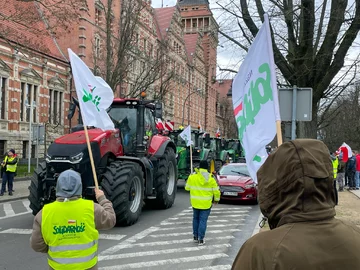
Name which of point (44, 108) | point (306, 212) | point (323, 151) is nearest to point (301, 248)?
point (306, 212)

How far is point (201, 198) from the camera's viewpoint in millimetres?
7617

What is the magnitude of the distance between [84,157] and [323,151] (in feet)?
23.3

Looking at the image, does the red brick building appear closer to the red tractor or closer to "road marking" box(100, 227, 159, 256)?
the red tractor

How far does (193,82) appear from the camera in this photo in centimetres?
7575

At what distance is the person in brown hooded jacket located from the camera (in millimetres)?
1565

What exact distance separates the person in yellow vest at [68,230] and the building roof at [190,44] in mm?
71356

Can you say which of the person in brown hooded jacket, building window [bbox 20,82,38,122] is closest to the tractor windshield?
the person in brown hooded jacket

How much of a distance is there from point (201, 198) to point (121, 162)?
2.42 metres

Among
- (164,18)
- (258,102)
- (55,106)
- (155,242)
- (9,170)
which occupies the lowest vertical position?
(155,242)

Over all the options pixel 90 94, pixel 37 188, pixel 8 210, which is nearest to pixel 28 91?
pixel 8 210

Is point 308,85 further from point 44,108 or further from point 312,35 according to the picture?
point 44,108

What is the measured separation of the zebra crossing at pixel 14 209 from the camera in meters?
10.7

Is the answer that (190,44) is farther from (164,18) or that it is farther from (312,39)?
(312,39)

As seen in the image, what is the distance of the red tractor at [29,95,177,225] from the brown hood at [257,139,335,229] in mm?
6906
